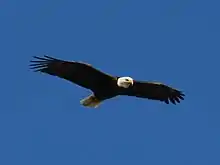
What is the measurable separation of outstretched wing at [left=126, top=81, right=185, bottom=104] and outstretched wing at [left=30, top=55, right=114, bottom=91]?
38.1 inches

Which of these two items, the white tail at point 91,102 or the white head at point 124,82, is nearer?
the white head at point 124,82

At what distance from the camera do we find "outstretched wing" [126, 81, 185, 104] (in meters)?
44.4

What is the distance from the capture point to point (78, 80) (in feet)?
144

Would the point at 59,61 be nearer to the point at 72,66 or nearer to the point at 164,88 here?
the point at 72,66

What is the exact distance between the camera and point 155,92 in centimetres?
4481

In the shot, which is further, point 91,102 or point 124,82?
point 91,102

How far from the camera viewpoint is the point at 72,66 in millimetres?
43469

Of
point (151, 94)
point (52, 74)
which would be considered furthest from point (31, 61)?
point (151, 94)

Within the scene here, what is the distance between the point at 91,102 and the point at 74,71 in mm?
983

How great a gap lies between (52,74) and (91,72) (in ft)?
3.34

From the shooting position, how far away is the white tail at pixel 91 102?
43.9 m

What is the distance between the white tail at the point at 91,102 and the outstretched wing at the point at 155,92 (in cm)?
85

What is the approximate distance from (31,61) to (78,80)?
4.71 feet

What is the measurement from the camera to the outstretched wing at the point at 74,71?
142ft
